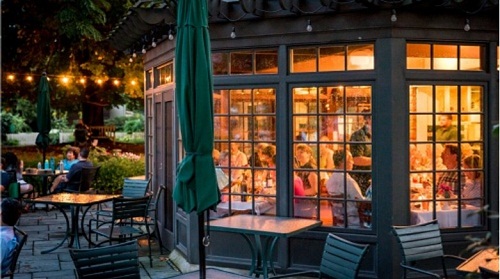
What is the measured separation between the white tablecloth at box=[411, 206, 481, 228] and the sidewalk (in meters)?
3.04

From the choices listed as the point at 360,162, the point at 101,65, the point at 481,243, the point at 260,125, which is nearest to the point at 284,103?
the point at 260,125

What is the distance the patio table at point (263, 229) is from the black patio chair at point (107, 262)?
1.56 m

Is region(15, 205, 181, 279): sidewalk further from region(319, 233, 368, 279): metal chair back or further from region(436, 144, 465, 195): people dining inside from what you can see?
Answer: region(436, 144, 465, 195): people dining inside

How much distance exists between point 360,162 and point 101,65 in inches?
507

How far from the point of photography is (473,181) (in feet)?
25.7

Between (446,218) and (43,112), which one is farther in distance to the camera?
(43,112)

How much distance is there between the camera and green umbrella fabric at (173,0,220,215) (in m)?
5.36

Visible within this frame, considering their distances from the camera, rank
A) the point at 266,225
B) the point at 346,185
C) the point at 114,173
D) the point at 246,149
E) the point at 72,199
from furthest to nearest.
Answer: the point at 114,173, the point at 72,199, the point at 246,149, the point at 346,185, the point at 266,225

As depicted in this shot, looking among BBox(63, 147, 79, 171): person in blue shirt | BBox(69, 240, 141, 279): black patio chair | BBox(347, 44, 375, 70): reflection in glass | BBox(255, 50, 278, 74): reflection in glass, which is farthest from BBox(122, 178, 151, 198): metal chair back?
BBox(69, 240, 141, 279): black patio chair

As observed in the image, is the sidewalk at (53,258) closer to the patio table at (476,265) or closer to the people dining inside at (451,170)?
the people dining inside at (451,170)

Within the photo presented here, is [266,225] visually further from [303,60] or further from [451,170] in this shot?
[451,170]

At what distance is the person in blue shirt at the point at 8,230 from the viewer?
5617 millimetres

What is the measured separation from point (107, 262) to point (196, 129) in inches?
51.8

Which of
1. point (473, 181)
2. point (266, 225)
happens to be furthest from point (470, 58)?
point (266, 225)
